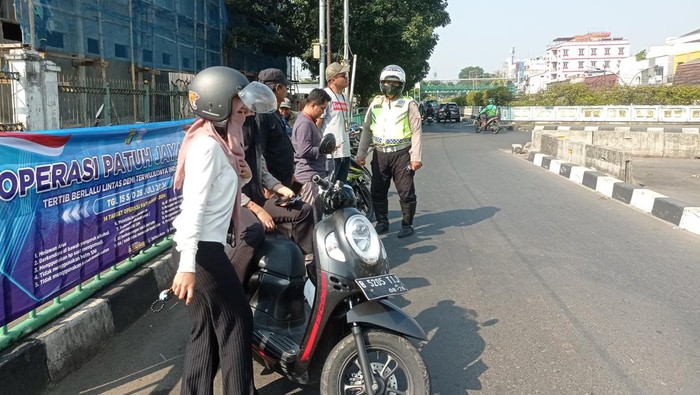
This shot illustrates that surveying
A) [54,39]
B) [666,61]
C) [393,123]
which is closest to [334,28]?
[54,39]

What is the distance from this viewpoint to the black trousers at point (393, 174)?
20.7 ft

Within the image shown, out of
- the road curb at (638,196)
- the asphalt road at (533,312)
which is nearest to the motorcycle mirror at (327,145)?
the asphalt road at (533,312)

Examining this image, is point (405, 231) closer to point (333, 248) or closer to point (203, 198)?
point (333, 248)

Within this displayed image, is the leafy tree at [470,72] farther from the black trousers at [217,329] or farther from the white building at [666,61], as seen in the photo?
the black trousers at [217,329]

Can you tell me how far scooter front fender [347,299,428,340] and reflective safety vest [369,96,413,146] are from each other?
154 inches

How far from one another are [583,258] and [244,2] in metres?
22.3

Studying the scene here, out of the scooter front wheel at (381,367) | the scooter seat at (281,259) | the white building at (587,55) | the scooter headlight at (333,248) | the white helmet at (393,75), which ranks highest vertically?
the white building at (587,55)

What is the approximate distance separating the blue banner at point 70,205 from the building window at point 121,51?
42.1 feet

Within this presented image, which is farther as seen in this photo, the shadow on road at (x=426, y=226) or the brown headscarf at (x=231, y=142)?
the shadow on road at (x=426, y=226)

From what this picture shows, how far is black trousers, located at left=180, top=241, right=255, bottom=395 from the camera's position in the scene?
2404mm

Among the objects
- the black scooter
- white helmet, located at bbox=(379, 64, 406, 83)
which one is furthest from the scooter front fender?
white helmet, located at bbox=(379, 64, 406, 83)

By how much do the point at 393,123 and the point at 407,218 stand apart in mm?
1079

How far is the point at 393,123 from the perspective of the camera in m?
6.30

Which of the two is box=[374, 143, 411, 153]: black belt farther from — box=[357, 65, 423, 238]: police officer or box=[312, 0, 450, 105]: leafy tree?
box=[312, 0, 450, 105]: leafy tree
